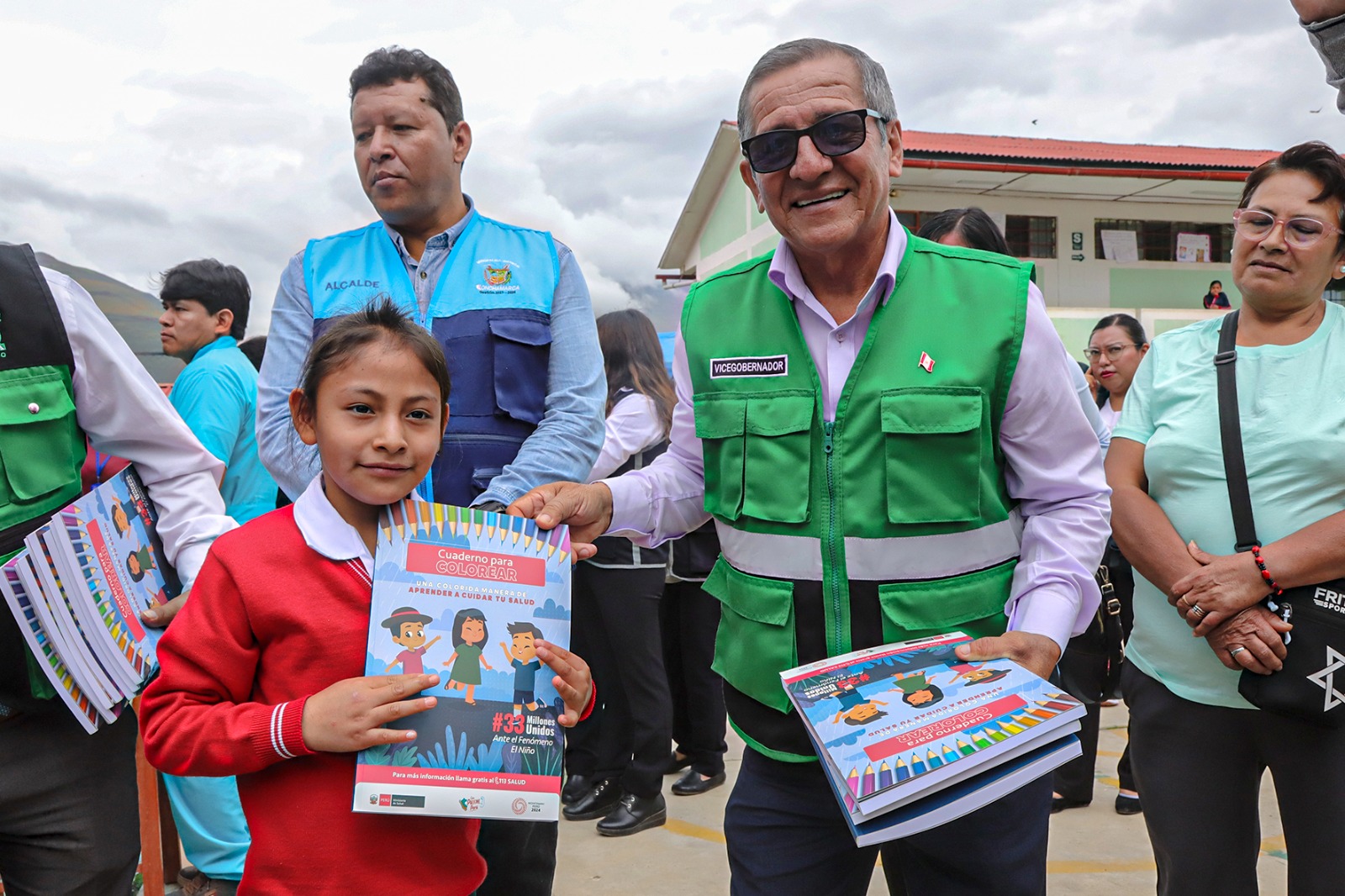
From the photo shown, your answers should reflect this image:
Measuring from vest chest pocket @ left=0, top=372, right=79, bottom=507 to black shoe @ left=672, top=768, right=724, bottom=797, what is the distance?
3408 mm

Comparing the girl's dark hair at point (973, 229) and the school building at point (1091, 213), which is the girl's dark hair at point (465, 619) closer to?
the girl's dark hair at point (973, 229)

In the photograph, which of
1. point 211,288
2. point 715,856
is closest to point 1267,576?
point 715,856

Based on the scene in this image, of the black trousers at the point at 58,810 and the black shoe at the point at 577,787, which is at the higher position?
the black trousers at the point at 58,810

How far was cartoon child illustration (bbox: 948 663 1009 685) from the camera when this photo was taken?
1563 mm

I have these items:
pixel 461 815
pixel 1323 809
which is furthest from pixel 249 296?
pixel 1323 809

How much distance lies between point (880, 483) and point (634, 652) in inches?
104

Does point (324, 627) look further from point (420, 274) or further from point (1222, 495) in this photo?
point (1222, 495)

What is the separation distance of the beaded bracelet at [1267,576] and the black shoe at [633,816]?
2812 millimetres

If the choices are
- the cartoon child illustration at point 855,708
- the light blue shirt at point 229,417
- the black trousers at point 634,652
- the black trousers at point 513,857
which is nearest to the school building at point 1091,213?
the black trousers at point 634,652

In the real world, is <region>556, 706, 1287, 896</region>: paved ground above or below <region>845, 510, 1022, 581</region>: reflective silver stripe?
below

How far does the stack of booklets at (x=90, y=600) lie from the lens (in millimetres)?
1730

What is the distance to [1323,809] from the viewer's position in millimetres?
2111

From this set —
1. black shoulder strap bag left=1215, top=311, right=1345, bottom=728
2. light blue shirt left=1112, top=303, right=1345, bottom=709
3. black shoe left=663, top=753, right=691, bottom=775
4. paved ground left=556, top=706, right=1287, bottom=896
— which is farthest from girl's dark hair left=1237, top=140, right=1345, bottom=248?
black shoe left=663, top=753, right=691, bottom=775

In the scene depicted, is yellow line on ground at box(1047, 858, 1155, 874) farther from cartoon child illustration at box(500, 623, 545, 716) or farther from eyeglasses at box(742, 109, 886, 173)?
eyeglasses at box(742, 109, 886, 173)
